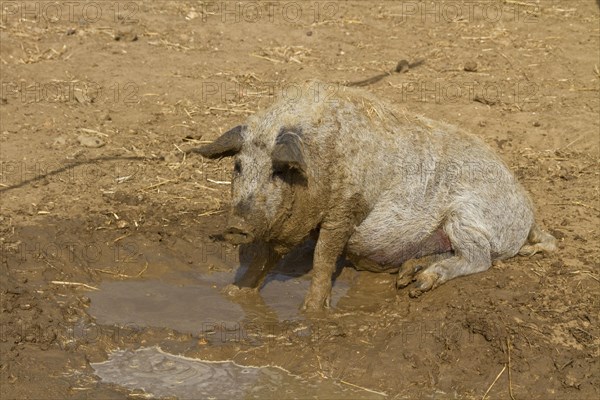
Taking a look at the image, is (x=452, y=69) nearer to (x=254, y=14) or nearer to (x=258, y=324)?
(x=254, y=14)

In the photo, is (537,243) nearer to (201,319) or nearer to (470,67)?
(201,319)

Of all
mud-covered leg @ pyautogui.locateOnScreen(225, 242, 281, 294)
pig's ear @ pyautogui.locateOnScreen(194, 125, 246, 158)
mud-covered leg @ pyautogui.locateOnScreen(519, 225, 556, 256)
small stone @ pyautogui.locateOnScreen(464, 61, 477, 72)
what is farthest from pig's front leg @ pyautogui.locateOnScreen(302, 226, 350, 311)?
small stone @ pyautogui.locateOnScreen(464, 61, 477, 72)

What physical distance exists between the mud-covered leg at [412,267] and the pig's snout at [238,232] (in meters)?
1.75

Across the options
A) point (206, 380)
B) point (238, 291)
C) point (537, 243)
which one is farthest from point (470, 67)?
point (206, 380)

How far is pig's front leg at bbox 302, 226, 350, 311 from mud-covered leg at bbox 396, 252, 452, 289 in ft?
2.20

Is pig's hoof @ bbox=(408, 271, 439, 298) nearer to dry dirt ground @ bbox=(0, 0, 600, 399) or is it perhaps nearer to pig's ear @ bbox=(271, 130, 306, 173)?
dry dirt ground @ bbox=(0, 0, 600, 399)

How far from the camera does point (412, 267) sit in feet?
30.1

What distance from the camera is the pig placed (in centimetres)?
816

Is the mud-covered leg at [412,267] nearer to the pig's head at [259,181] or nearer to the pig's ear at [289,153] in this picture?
the pig's head at [259,181]

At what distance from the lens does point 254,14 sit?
15.6 m

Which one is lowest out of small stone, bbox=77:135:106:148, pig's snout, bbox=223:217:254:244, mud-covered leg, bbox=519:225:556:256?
mud-covered leg, bbox=519:225:556:256

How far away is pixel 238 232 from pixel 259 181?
0.46 metres

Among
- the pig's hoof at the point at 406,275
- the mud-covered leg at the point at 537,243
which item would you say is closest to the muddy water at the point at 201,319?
the pig's hoof at the point at 406,275

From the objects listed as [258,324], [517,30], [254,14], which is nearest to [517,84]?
[517,30]
